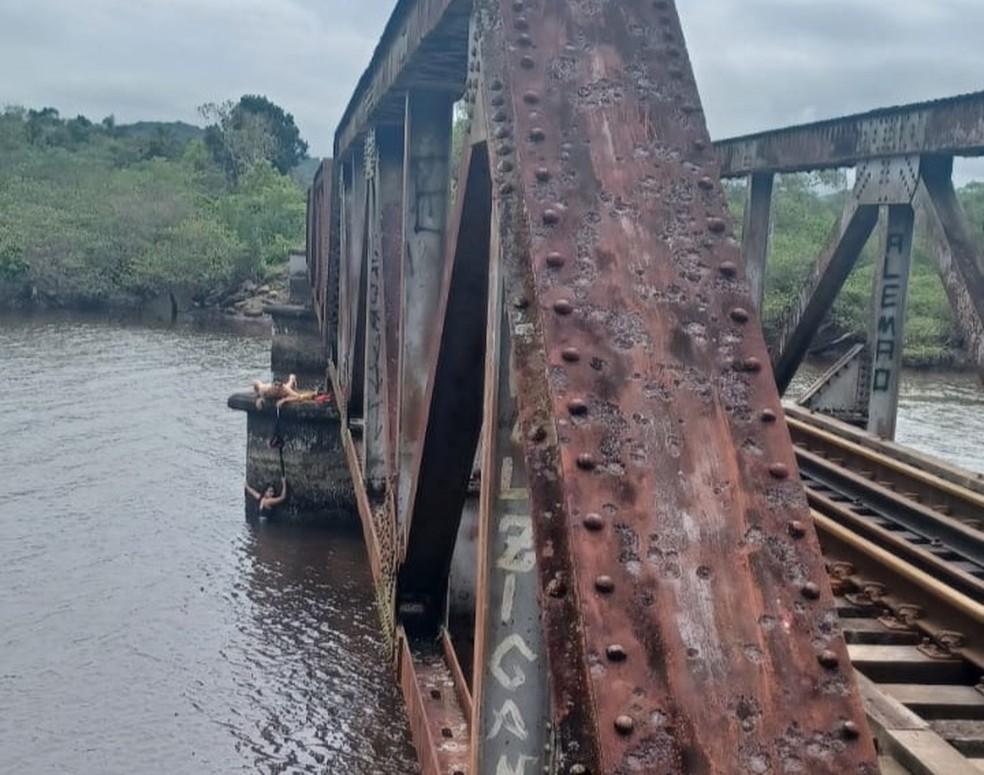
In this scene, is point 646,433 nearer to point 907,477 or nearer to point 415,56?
point 415,56

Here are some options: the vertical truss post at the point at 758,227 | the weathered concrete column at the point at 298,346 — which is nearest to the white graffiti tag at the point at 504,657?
the vertical truss post at the point at 758,227

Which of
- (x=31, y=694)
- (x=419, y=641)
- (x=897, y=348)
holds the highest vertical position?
(x=897, y=348)

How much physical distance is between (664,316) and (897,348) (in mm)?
6018

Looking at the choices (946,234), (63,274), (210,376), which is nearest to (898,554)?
(946,234)

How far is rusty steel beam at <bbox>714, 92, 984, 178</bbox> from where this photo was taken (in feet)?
18.2

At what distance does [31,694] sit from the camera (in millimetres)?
9219

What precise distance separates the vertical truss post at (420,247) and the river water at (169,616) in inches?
149

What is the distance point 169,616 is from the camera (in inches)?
436

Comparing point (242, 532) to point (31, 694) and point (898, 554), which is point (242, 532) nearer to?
point (31, 694)

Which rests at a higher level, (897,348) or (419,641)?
(897,348)

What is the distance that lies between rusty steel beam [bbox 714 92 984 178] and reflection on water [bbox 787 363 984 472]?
34.2 ft

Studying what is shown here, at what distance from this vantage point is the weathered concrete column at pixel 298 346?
60.0 ft

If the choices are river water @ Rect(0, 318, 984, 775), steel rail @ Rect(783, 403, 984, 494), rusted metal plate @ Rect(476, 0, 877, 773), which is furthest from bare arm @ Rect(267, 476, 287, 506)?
rusted metal plate @ Rect(476, 0, 877, 773)

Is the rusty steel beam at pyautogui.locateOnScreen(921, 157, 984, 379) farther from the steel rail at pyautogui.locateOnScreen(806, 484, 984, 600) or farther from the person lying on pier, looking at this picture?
the person lying on pier
